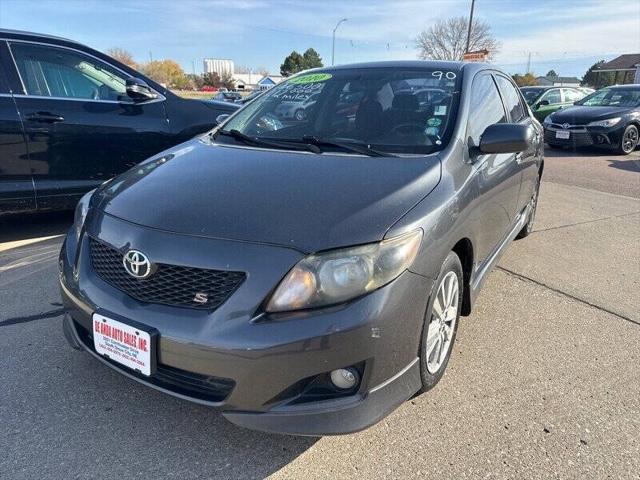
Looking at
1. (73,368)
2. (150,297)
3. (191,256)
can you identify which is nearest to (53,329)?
(73,368)

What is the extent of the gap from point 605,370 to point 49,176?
14.6 ft

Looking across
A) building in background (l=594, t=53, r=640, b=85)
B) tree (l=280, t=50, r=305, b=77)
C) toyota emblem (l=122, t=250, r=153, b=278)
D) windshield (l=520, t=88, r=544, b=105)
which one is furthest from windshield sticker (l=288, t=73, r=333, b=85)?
tree (l=280, t=50, r=305, b=77)

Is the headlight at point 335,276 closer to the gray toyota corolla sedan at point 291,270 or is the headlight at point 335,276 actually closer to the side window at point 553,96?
the gray toyota corolla sedan at point 291,270

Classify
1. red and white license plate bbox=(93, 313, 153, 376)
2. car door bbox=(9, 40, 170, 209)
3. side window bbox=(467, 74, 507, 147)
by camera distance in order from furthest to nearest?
car door bbox=(9, 40, 170, 209), side window bbox=(467, 74, 507, 147), red and white license plate bbox=(93, 313, 153, 376)

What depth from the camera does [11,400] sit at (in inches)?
88.2

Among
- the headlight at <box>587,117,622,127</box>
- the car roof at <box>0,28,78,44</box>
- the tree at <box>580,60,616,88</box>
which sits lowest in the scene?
the headlight at <box>587,117,622,127</box>

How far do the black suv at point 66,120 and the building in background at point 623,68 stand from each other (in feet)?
184

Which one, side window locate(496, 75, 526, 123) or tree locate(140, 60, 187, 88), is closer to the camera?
side window locate(496, 75, 526, 123)

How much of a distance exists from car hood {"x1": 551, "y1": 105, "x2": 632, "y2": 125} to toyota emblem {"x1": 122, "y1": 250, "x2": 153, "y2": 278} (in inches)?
463

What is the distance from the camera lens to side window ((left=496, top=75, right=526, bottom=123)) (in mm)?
3697

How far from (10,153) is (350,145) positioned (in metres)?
3.15

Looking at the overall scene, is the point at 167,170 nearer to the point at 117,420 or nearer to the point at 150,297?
the point at 150,297

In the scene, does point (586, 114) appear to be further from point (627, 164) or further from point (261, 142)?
point (261, 142)

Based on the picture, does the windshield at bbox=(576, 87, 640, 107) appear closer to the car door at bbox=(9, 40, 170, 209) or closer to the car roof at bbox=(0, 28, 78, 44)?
the car door at bbox=(9, 40, 170, 209)
